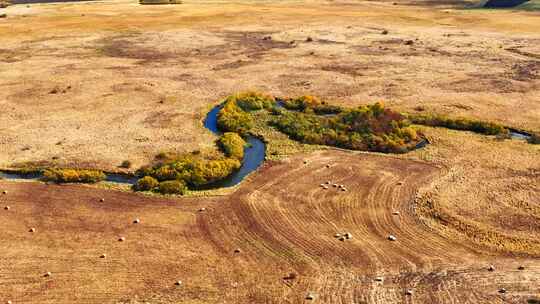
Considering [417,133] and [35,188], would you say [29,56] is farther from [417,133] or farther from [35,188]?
[417,133]

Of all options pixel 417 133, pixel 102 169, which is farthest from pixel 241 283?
pixel 417 133

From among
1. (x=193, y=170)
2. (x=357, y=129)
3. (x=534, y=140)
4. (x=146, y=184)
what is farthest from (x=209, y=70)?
(x=534, y=140)

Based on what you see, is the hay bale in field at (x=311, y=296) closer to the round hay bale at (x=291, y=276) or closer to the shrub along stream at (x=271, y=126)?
the round hay bale at (x=291, y=276)

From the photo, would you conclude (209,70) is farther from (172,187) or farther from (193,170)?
(172,187)

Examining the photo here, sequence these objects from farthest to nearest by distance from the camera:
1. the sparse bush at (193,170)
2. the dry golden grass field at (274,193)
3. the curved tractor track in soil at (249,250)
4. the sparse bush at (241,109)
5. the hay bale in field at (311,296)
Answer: the sparse bush at (241,109), the sparse bush at (193,170), the dry golden grass field at (274,193), the curved tractor track in soil at (249,250), the hay bale in field at (311,296)

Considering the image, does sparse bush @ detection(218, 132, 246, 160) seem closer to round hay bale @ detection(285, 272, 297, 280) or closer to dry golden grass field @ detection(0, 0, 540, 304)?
dry golden grass field @ detection(0, 0, 540, 304)

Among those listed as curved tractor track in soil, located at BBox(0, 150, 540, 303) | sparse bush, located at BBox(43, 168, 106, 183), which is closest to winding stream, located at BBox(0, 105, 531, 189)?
sparse bush, located at BBox(43, 168, 106, 183)

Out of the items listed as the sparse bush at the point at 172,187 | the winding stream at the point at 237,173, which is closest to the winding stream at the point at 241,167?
the winding stream at the point at 237,173
